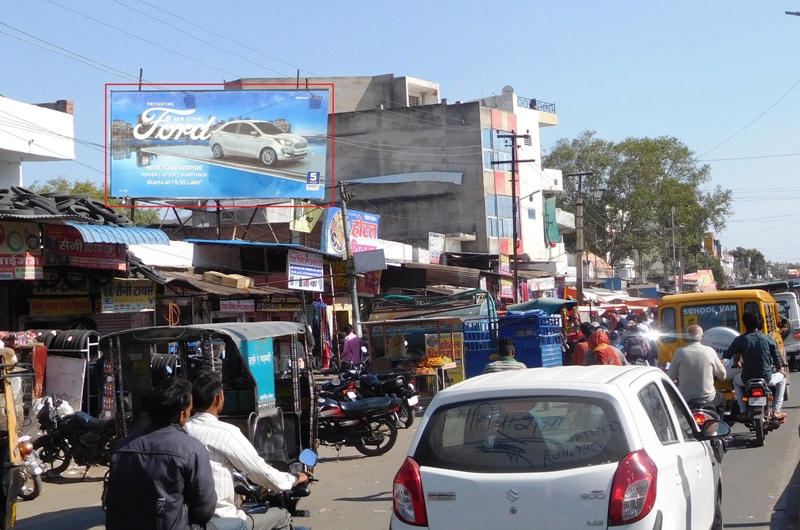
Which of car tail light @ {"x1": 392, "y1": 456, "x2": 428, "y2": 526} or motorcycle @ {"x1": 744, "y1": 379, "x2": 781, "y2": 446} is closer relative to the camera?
car tail light @ {"x1": 392, "y1": 456, "x2": 428, "y2": 526}

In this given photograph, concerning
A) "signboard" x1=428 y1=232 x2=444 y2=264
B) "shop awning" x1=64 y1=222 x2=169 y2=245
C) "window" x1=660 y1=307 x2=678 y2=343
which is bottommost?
"window" x1=660 y1=307 x2=678 y2=343

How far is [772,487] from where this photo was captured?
8398mm

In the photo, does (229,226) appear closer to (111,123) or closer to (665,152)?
(111,123)

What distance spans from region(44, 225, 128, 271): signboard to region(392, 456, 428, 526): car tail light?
Result: 11.0 m

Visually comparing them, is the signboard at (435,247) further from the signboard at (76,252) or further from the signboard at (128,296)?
the signboard at (76,252)

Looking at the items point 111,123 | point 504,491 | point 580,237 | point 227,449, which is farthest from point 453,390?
point 580,237

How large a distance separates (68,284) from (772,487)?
1238 centimetres

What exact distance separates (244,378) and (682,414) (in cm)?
486

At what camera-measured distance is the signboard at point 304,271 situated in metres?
22.8

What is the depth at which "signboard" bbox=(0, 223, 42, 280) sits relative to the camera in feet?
44.0

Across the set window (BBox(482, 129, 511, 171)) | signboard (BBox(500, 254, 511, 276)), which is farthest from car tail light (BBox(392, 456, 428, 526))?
window (BBox(482, 129, 511, 171))

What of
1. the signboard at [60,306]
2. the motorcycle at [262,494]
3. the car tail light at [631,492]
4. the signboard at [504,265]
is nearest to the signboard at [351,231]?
the signboard at [504,265]

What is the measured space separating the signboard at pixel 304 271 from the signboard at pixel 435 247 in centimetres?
1111

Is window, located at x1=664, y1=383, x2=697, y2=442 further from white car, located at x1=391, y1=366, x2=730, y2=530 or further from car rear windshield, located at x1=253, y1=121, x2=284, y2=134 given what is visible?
car rear windshield, located at x1=253, y1=121, x2=284, y2=134
